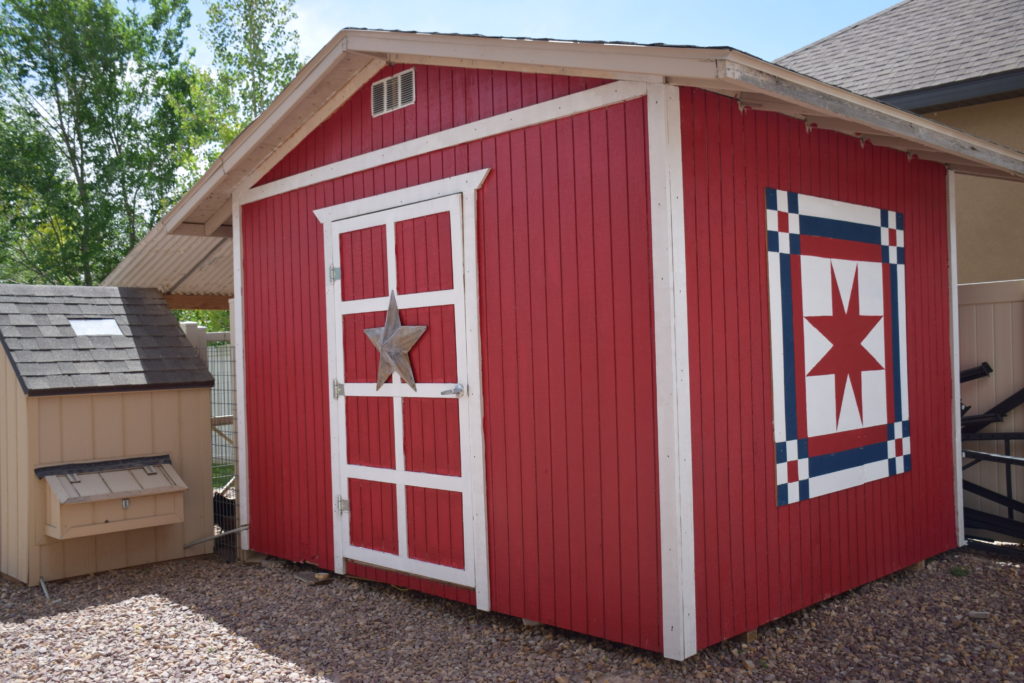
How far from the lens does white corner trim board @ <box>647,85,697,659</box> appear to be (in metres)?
3.87

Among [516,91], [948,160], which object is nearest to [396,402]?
[516,91]

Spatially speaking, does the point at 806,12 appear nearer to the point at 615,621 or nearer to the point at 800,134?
the point at 800,134

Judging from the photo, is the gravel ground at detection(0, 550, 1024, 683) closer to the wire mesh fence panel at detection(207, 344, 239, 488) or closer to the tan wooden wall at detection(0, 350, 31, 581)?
the tan wooden wall at detection(0, 350, 31, 581)

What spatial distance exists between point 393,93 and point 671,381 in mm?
2684

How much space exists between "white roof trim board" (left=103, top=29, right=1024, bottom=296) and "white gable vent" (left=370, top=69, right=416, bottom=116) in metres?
0.10

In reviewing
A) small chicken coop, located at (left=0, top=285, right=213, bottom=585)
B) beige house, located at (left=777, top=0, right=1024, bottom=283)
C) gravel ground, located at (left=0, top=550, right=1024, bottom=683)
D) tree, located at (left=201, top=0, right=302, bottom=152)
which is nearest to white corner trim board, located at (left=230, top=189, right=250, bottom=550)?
small chicken coop, located at (left=0, top=285, right=213, bottom=585)

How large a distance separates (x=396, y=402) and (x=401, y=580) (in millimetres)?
1099

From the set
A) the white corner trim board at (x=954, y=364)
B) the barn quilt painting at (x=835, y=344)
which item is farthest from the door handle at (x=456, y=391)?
the white corner trim board at (x=954, y=364)

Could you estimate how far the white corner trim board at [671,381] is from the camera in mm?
3865

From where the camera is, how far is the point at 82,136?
2095 centimetres

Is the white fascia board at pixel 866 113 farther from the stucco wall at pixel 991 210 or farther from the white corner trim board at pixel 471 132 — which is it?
the stucco wall at pixel 991 210

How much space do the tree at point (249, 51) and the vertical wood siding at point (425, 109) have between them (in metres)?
16.9

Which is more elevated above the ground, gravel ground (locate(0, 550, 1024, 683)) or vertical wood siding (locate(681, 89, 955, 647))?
vertical wood siding (locate(681, 89, 955, 647))

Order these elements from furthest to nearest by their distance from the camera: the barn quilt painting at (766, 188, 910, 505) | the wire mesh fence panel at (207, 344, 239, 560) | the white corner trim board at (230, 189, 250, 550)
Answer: the wire mesh fence panel at (207, 344, 239, 560) < the white corner trim board at (230, 189, 250, 550) < the barn quilt painting at (766, 188, 910, 505)
